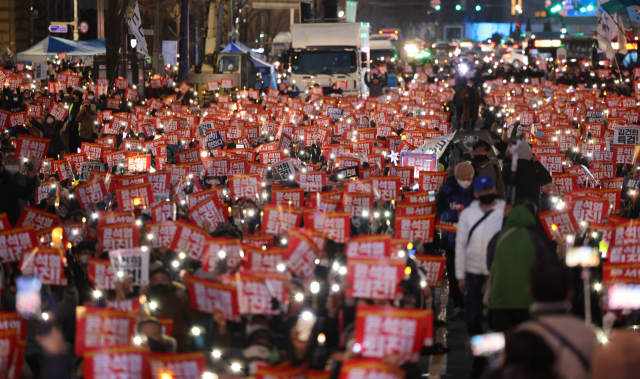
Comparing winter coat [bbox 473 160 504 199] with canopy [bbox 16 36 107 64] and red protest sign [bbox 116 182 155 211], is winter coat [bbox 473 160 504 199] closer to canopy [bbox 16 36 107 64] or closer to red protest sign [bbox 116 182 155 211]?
red protest sign [bbox 116 182 155 211]

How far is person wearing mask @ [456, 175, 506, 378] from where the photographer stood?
7.12 meters

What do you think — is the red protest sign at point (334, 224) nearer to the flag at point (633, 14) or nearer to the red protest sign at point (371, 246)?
the red protest sign at point (371, 246)

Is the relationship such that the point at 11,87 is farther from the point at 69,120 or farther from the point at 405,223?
the point at 405,223

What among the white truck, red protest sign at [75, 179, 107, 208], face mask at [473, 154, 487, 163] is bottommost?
red protest sign at [75, 179, 107, 208]

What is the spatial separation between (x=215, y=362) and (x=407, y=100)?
21804 mm

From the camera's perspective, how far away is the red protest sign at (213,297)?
690cm

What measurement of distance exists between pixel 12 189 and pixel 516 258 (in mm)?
6589

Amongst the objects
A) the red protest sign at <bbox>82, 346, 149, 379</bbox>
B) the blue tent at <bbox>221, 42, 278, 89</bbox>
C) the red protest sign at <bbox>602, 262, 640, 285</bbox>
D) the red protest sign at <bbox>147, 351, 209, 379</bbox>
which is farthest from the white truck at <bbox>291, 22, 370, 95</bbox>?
the red protest sign at <bbox>82, 346, 149, 379</bbox>

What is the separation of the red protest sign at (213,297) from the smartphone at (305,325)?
691 millimetres

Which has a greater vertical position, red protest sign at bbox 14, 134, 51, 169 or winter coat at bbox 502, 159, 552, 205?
red protest sign at bbox 14, 134, 51, 169

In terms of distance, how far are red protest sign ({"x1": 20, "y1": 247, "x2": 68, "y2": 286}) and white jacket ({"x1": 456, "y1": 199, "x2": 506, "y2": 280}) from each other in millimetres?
3431

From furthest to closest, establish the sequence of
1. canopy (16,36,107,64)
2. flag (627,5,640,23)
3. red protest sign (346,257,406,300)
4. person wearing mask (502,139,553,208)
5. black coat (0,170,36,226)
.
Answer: canopy (16,36,107,64) → flag (627,5,640,23) → black coat (0,170,36,226) → person wearing mask (502,139,553,208) → red protest sign (346,257,406,300)

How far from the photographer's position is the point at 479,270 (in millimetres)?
7164

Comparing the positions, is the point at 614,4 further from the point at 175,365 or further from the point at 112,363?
the point at 112,363
